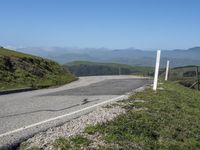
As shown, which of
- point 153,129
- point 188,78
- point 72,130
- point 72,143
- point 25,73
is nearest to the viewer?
point 72,143

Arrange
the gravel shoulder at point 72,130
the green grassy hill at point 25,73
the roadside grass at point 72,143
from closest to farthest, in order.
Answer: the roadside grass at point 72,143 → the gravel shoulder at point 72,130 → the green grassy hill at point 25,73

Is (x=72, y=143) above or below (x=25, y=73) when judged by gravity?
above

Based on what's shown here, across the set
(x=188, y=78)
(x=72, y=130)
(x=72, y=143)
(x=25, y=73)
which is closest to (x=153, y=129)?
(x=72, y=130)

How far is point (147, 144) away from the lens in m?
6.77

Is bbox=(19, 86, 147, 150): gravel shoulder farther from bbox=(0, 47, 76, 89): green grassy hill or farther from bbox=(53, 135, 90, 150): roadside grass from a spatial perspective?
bbox=(0, 47, 76, 89): green grassy hill

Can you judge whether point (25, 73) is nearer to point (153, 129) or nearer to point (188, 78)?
point (153, 129)

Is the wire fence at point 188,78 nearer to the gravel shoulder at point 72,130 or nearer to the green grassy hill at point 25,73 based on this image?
the green grassy hill at point 25,73

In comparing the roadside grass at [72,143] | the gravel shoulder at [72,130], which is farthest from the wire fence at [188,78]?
the roadside grass at [72,143]

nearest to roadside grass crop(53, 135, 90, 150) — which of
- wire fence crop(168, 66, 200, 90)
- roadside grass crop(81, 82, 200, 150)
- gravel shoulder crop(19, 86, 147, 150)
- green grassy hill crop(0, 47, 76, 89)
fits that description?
gravel shoulder crop(19, 86, 147, 150)

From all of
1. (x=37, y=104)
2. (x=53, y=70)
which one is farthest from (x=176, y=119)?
(x=53, y=70)

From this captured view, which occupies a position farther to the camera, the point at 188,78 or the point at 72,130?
the point at 188,78

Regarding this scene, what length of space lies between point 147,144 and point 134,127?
105cm

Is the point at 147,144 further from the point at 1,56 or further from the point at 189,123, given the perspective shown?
the point at 1,56

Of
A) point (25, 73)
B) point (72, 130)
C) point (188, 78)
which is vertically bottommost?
point (188, 78)
